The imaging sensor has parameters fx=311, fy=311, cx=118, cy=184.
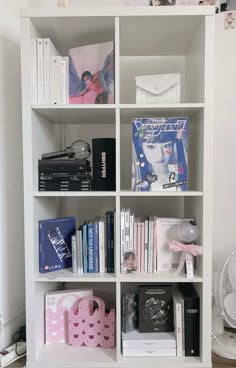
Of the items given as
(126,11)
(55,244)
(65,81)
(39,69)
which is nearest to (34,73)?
(39,69)

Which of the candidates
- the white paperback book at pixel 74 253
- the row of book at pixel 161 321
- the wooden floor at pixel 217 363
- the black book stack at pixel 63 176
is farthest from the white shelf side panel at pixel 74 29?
the wooden floor at pixel 217 363

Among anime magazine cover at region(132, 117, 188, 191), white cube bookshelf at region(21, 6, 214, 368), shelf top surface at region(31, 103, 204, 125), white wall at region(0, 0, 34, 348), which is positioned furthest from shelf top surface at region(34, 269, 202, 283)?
shelf top surface at region(31, 103, 204, 125)

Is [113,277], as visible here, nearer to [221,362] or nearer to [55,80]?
[221,362]

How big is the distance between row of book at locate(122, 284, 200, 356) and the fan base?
0.47ft

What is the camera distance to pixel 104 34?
139 centimetres

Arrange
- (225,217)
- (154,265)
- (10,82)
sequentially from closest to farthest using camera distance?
(154,265)
(10,82)
(225,217)

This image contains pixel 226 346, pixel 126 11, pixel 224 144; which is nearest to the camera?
pixel 126 11

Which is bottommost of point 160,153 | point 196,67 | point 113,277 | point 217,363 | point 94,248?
point 217,363

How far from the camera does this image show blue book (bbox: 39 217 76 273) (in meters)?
1.34

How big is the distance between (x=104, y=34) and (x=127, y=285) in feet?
4.09

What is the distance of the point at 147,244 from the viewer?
4.42 ft

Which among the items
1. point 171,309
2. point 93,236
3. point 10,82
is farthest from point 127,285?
point 10,82

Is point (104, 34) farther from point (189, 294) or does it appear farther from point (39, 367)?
point (39, 367)

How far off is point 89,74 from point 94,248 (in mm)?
758
